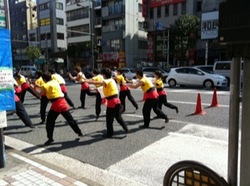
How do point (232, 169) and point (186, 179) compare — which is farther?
point (186, 179)

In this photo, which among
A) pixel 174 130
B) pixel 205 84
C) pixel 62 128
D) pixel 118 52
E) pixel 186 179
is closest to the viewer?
pixel 186 179

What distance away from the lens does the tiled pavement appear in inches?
151

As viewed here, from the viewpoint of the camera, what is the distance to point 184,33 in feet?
94.7

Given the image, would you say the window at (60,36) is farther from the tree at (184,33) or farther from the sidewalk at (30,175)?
the sidewalk at (30,175)

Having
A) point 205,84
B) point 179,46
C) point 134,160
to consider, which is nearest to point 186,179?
point 134,160

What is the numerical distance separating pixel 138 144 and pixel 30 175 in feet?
7.96

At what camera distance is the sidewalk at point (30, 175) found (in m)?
3.84

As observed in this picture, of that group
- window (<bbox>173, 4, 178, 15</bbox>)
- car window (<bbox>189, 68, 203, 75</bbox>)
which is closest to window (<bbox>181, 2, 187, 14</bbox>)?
window (<bbox>173, 4, 178, 15</bbox>)

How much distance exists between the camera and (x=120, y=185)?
12.7ft

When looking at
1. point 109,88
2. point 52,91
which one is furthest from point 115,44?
point 52,91

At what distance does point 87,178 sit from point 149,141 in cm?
221

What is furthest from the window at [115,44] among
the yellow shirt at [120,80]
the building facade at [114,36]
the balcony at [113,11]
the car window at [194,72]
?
the yellow shirt at [120,80]

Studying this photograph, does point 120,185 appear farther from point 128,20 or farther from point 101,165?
point 128,20

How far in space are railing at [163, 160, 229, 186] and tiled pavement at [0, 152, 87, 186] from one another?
1.67 meters
